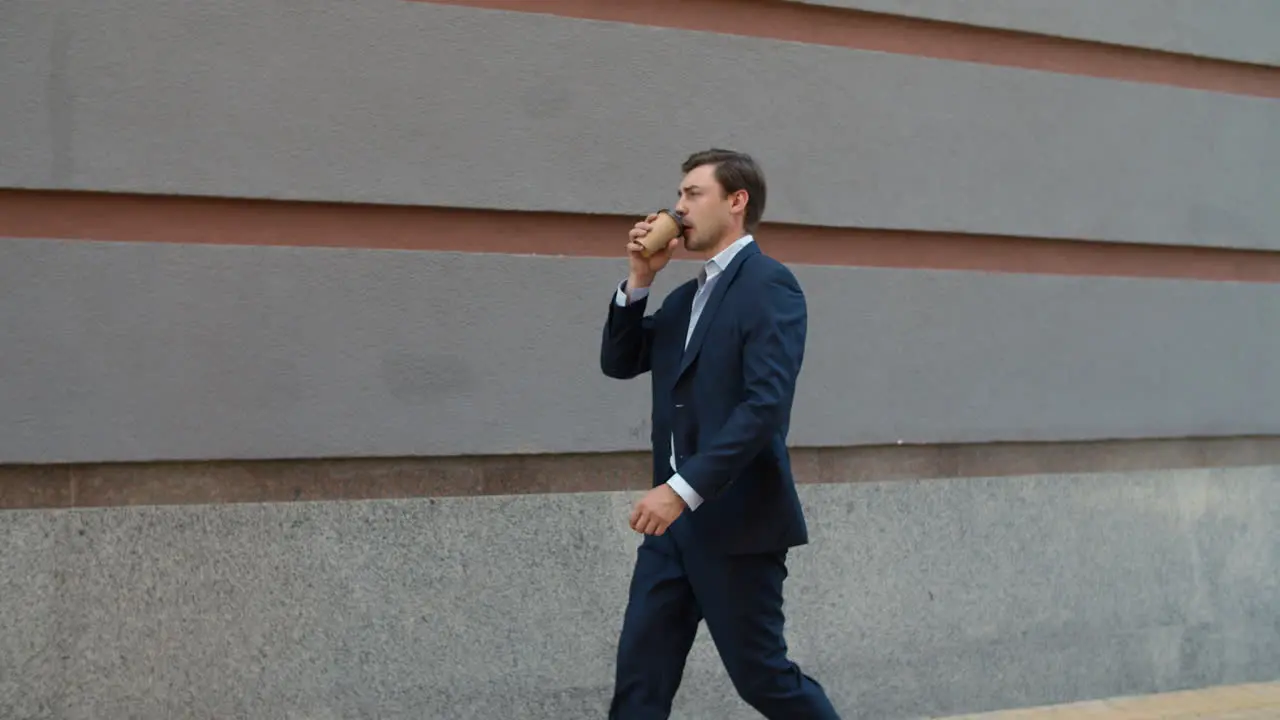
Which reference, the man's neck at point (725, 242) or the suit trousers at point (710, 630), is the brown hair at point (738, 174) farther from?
the suit trousers at point (710, 630)

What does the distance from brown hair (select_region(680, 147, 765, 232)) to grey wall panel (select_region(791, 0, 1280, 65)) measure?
2168 mm

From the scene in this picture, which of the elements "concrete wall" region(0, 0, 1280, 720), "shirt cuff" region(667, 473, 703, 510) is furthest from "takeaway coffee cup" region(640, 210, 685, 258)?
"concrete wall" region(0, 0, 1280, 720)

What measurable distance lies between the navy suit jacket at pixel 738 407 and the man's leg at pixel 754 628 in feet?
0.21

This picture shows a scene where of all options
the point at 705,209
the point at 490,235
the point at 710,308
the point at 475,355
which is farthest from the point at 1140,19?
the point at 710,308

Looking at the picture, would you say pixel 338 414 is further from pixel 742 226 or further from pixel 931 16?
pixel 931 16

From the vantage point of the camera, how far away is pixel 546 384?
18.9 feet

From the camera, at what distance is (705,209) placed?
421cm

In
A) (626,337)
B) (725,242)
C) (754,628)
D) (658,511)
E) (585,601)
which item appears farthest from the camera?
(585,601)

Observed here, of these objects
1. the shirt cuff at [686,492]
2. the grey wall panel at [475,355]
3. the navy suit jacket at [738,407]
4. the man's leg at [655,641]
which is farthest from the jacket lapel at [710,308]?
the grey wall panel at [475,355]

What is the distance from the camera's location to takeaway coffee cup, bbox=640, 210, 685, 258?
13.6 ft

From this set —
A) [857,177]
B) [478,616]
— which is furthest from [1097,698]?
[478,616]

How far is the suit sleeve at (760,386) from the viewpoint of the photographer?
391 cm

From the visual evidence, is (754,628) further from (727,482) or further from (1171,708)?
(1171,708)

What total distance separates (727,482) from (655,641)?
55 centimetres
